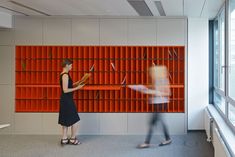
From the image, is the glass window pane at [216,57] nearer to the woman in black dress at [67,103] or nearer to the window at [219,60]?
the window at [219,60]

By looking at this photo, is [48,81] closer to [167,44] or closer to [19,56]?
[19,56]

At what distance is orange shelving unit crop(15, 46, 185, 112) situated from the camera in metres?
6.80

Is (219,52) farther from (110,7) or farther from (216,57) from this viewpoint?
(110,7)

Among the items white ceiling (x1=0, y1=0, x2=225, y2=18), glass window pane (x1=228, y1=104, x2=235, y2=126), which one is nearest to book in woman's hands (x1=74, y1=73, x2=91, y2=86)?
white ceiling (x1=0, y1=0, x2=225, y2=18)

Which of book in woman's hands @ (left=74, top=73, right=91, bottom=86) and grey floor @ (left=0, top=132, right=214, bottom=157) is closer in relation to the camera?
grey floor @ (left=0, top=132, right=214, bottom=157)

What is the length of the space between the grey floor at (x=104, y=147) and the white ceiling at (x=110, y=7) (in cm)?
265

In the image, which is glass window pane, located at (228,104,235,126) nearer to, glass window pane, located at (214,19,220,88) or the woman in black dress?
glass window pane, located at (214,19,220,88)

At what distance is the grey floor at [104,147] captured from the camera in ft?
17.3

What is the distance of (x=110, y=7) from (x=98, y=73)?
176 centimetres

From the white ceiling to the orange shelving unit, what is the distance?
2.90 feet

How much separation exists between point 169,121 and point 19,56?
373cm

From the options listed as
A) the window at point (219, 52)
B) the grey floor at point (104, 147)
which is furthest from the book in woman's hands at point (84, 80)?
the window at point (219, 52)

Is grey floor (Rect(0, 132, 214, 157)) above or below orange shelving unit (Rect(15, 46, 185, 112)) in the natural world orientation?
below

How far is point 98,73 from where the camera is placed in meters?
6.84
